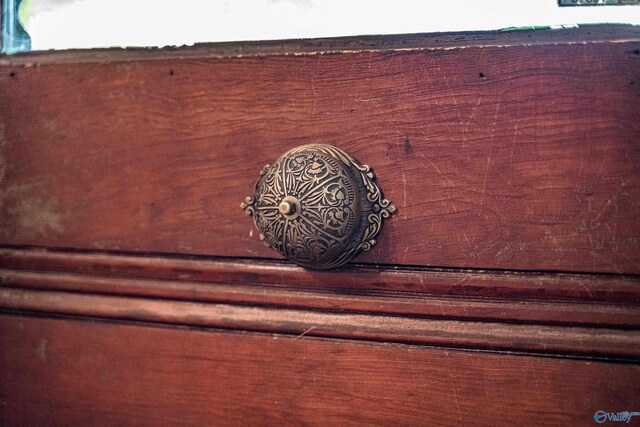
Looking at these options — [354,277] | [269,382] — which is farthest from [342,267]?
[269,382]

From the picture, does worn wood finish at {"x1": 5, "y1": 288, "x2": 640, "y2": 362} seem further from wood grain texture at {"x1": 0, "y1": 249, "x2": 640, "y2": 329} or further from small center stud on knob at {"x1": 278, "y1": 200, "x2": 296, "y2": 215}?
small center stud on knob at {"x1": 278, "y1": 200, "x2": 296, "y2": 215}

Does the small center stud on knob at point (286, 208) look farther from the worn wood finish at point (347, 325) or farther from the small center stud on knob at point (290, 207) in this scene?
the worn wood finish at point (347, 325)

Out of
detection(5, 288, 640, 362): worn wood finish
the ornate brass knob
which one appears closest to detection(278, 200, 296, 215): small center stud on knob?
the ornate brass knob

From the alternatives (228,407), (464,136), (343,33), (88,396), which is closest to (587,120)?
(464,136)

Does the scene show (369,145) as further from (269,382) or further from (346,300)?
(269,382)

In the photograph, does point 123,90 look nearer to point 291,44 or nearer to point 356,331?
point 291,44

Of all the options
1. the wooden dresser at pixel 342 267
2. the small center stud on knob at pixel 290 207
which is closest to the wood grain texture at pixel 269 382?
the wooden dresser at pixel 342 267

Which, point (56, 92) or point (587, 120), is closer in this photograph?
point (587, 120)
